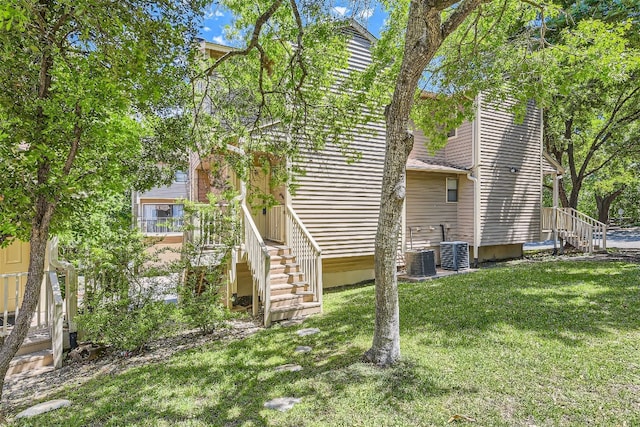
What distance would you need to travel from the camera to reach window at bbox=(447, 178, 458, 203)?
42.3 ft

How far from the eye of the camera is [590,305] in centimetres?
611

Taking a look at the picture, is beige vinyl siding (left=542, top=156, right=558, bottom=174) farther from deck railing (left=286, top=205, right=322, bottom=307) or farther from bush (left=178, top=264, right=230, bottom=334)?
bush (left=178, top=264, right=230, bottom=334)

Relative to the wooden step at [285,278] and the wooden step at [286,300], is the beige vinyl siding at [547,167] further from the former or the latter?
the wooden step at [286,300]

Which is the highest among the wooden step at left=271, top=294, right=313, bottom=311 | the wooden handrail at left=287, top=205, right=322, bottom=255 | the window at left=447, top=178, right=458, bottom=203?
the window at left=447, top=178, right=458, bottom=203

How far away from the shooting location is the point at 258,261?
6.93m

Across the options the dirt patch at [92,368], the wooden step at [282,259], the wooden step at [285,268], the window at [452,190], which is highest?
the window at [452,190]

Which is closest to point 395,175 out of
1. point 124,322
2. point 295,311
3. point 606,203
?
point 295,311

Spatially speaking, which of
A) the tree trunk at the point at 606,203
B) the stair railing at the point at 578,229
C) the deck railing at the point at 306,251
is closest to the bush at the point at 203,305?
the deck railing at the point at 306,251

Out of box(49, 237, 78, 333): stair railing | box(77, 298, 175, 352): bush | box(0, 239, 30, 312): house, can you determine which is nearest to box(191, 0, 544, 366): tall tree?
box(77, 298, 175, 352): bush

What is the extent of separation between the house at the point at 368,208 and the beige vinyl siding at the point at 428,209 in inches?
1.5

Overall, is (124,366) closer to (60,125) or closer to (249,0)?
(60,125)

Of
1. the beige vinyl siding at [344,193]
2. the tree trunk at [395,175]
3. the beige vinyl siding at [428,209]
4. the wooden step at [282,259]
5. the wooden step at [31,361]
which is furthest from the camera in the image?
the beige vinyl siding at [428,209]

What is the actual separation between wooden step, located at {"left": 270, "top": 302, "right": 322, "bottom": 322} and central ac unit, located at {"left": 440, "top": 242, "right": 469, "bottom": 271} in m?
5.95

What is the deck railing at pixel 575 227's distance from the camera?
13281 mm
